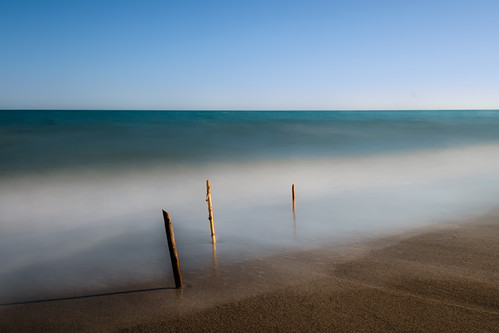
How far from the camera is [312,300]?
218 inches

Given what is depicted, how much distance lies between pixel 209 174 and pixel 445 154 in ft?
57.5

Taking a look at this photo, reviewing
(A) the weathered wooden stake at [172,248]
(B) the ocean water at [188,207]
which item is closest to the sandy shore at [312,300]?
(A) the weathered wooden stake at [172,248]

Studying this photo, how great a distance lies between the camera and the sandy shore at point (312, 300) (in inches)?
196

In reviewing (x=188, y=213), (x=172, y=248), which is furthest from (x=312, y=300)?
(x=188, y=213)

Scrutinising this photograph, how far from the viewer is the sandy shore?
497 cm

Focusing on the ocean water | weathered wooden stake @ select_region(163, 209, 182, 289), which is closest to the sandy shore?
weathered wooden stake @ select_region(163, 209, 182, 289)

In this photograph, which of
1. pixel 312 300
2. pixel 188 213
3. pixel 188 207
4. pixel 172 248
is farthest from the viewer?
pixel 188 207

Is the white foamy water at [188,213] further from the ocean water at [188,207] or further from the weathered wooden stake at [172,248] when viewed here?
the weathered wooden stake at [172,248]

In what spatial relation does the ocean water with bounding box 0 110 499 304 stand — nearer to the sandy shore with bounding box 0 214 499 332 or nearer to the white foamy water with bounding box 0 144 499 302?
the white foamy water with bounding box 0 144 499 302

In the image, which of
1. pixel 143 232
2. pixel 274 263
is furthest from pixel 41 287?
pixel 274 263

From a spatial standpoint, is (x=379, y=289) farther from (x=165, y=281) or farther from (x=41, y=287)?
(x=41, y=287)

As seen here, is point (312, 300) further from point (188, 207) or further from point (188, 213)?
point (188, 207)

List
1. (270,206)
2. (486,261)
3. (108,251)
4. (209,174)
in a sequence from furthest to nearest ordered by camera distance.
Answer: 1. (209,174)
2. (270,206)
3. (108,251)
4. (486,261)

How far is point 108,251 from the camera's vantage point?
8031mm
